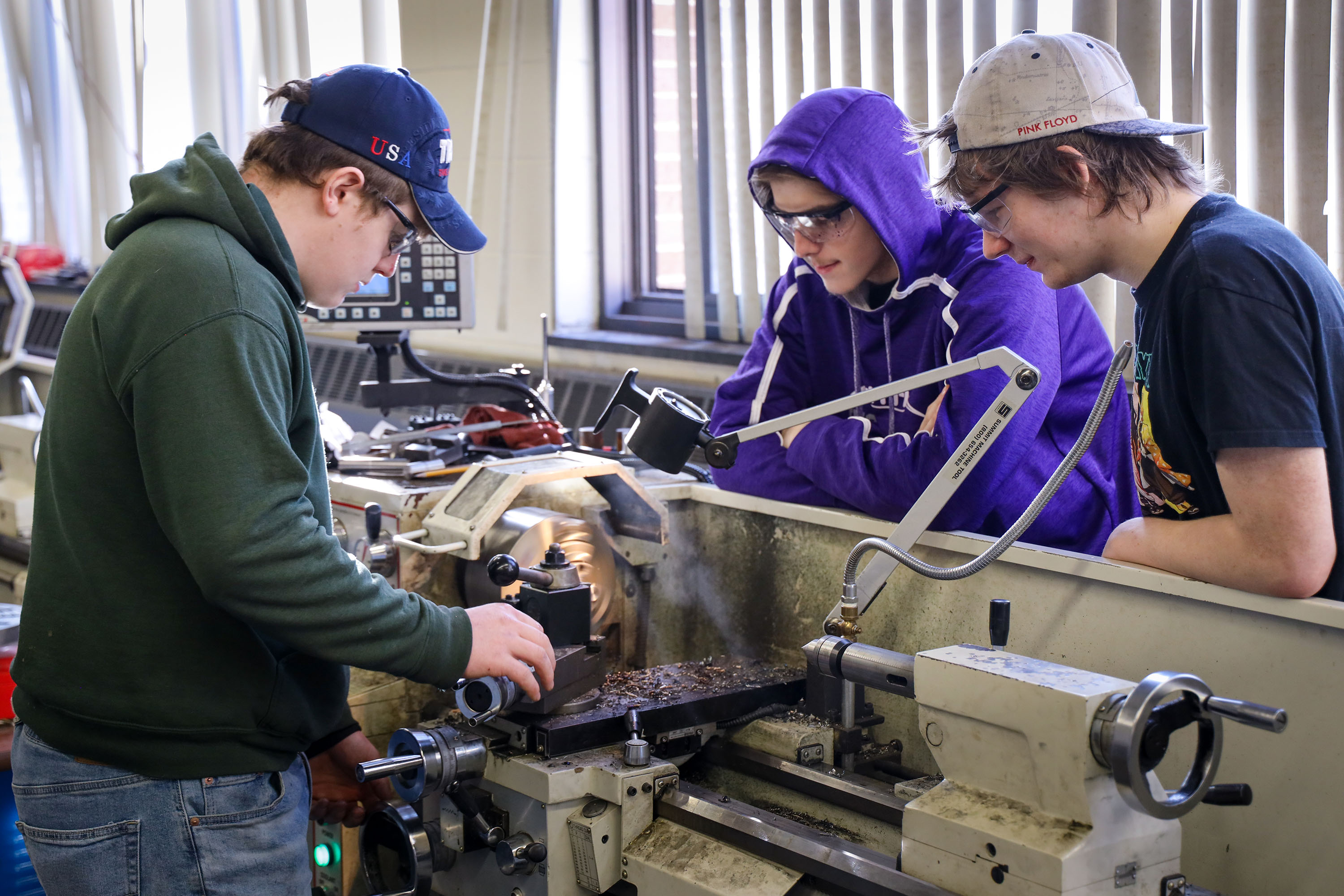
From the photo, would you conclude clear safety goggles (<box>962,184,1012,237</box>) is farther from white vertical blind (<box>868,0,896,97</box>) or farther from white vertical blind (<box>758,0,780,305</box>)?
white vertical blind (<box>758,0,780,305</box>)

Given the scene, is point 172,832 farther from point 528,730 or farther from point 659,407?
point 659,407

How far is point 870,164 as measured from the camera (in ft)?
→ 4.93

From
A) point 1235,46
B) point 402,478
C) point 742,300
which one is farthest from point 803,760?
point 742,300

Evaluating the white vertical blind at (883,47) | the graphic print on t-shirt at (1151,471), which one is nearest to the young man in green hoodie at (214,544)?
the graphic print on t-shirt at (1151,471)

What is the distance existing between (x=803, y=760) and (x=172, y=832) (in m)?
0.69

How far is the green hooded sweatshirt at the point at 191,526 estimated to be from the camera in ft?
3.00

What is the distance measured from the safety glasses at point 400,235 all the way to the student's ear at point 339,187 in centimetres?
3

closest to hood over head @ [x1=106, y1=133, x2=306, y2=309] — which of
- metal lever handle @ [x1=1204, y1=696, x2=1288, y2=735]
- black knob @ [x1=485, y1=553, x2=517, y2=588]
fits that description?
black knob @ [x1=485, y1=553, x2=517, y2=588]

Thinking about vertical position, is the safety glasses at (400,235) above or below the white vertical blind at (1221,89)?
below

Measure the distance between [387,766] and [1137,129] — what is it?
38.7 inches

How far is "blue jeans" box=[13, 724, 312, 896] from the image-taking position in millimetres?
1030

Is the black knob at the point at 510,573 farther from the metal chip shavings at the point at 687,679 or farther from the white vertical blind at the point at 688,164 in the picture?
the white vertical blind at the point at 688,164

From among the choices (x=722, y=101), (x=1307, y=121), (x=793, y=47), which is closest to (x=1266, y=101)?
(x=1307, y=121)

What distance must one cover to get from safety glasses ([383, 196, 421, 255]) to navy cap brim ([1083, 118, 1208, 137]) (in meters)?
0.67
